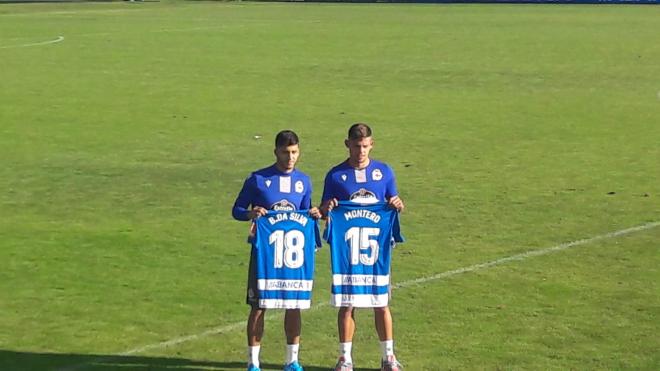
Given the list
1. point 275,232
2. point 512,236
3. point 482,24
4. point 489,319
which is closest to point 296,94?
point 512,236

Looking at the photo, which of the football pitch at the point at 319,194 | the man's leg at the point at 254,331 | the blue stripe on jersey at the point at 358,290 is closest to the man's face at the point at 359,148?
the blue stripe on jersey at the point at 358,290

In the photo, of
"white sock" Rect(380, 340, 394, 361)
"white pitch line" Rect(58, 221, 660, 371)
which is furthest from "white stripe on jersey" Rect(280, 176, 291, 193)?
"white pitch line" Rect(58, 221, 660, 371)

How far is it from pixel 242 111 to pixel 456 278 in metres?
13.3

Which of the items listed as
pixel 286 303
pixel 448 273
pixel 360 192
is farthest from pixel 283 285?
pixel 448 273

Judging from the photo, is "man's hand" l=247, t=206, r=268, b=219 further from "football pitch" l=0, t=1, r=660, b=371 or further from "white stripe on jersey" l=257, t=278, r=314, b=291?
"football pitch" l=0, t=1, r=660, b=371

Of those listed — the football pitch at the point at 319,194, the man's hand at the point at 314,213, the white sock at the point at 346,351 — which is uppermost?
the man's hand at the point at 314,213

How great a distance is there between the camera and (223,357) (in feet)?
34.3

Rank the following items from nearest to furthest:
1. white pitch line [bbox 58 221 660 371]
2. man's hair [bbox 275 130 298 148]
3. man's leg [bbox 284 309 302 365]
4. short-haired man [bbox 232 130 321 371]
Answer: man's hair [bbox 275 130 298 148], short-haired man [bbox 232 130 321 371], man's leg [bbox 284 309 302 365], white pitch line [bbox 58 221 660 371]

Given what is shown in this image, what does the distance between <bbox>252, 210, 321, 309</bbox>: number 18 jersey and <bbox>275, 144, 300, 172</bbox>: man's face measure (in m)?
0.33

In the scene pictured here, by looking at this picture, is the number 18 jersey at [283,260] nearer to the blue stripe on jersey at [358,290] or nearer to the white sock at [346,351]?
the blue stripe on jersey at [358,290]

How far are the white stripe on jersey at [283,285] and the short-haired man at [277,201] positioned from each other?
0.08 meters

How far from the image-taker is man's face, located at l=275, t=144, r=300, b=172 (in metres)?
9.44

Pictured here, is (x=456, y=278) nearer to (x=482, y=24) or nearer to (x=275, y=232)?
(x=275, y=232)

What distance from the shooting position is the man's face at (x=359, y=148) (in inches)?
376
